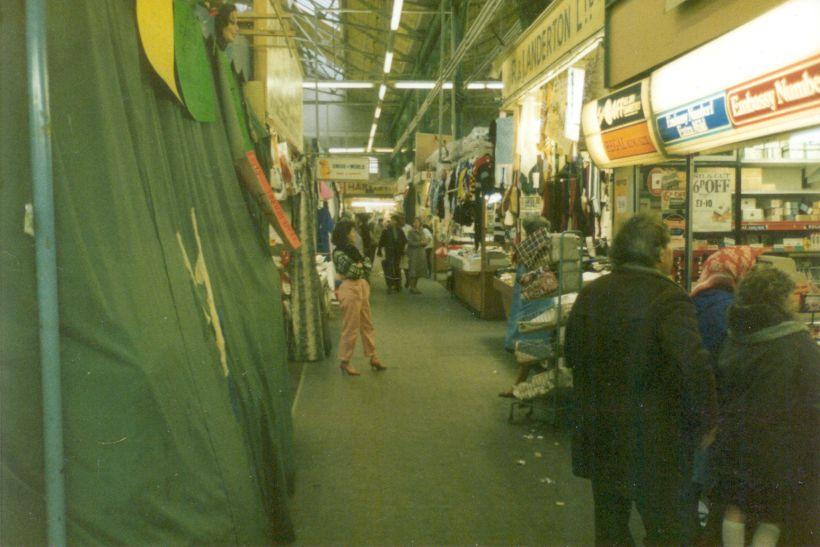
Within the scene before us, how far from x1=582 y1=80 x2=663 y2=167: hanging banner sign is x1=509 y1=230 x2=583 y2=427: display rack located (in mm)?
774

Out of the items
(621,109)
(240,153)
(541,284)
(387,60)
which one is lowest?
(541,284)

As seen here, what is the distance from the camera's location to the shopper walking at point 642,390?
9.86 feet

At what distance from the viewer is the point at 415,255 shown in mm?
17109

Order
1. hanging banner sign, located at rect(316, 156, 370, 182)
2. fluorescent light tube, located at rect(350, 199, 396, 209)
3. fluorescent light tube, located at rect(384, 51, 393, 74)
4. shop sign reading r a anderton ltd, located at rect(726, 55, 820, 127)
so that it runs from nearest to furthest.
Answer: shop sign reading r a anderton ltd, located at rect(726, 55, 820, 127) < hanging banner sign, located at rect(316, 156, 370, 182) < fluorescent light tube, located at rect(384, 51, 393, 74) < fluorescent light tube, located at rect(350, 199, 396, 209)

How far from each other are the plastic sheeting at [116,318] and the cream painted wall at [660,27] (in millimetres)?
3511

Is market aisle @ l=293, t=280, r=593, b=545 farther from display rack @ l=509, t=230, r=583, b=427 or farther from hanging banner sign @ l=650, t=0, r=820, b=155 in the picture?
hanging banner sign @ l=650, t=0, r=820, b=155

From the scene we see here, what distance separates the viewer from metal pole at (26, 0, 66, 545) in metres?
1.88

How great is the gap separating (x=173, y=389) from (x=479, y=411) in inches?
186

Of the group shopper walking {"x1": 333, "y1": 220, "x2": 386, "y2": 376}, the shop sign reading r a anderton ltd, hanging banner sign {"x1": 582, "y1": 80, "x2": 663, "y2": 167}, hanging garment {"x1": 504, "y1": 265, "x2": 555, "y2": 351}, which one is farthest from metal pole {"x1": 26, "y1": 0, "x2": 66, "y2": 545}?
shopper walking {"x1": 333, "y1": 220, "x2": 386, "y2": 376}

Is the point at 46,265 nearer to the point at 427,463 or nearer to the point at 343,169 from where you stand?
the point at 427,463

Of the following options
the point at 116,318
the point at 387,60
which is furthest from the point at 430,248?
the point at 116,318

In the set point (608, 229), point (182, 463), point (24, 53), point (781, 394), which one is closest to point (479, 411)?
point (608, 229)

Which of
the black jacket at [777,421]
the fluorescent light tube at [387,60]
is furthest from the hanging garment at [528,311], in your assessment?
the fluorescent light tube at [387,60]

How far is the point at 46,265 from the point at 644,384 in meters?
2.41
